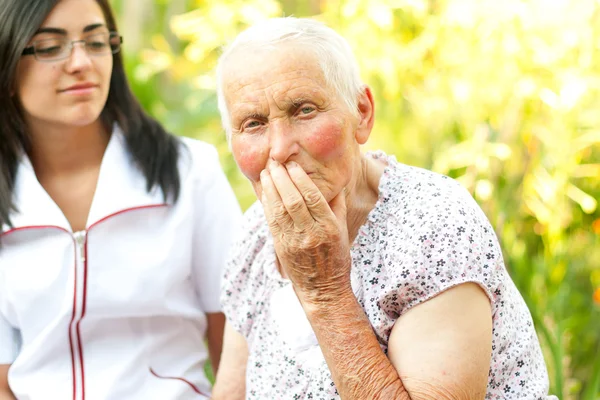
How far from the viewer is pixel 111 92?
2611 mm

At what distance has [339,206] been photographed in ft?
5.70

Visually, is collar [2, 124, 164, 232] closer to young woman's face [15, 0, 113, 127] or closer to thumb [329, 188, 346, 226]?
young woman's face [15, 0, 113, 127]

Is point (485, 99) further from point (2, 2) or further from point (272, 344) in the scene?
point (2, 2)

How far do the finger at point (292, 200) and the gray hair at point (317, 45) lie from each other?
0.84 feet

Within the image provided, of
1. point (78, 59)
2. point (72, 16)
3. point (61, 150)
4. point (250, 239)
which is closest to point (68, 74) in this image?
point (78, 59)

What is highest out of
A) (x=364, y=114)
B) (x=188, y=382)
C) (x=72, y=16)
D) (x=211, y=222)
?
(x=72, y=16)

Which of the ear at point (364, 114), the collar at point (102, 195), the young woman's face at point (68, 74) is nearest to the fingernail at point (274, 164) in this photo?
the ear at point (364, 114)

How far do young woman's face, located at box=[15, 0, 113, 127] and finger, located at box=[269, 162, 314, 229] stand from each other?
39.3 inches

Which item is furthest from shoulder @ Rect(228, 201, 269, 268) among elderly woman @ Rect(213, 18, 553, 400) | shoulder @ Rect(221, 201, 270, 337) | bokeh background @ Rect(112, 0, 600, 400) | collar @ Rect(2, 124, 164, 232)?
bokeh background @ Rect(112, 0, 600, 400)

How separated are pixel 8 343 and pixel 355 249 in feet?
4.12

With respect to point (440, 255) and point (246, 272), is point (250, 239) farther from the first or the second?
point (440, 255)

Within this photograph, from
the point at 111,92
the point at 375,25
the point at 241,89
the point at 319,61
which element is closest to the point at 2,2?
the point at 111,92

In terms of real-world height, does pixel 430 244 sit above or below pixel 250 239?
above

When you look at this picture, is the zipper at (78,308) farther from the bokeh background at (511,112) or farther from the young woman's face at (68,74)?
the bokeh background at (511,112)
